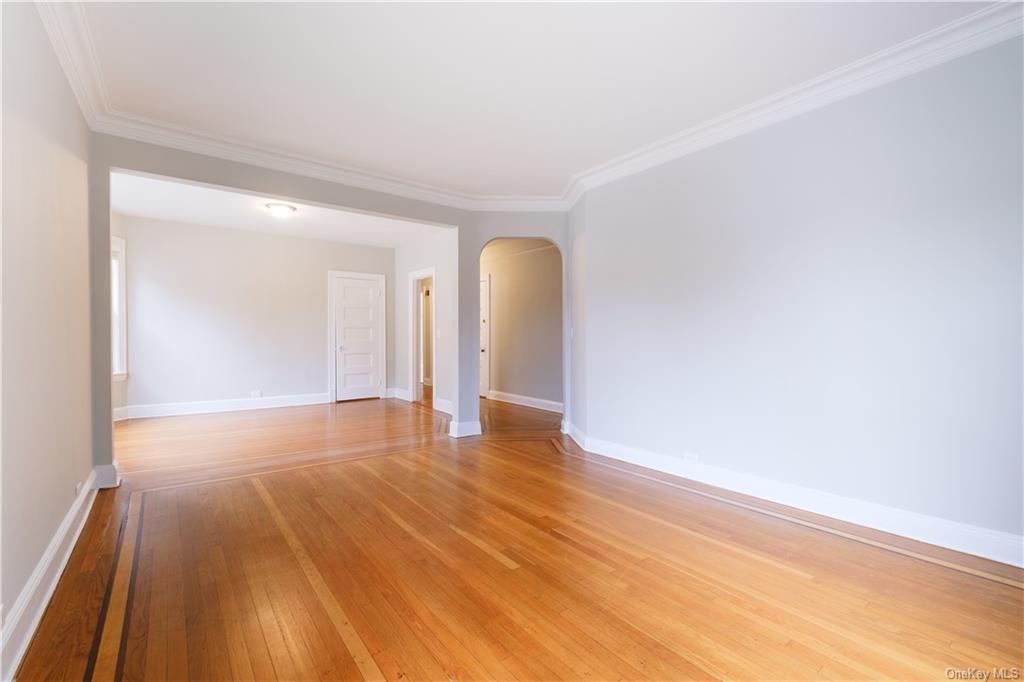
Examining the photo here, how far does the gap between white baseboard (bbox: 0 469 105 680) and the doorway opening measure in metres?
4.12

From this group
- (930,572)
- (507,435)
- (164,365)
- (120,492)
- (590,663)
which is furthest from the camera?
(164,365)

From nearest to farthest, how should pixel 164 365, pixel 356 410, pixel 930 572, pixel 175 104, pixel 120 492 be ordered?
pixel 930 572, pixel 175 104, pixel 120 492, pixel 164 365, pixel 356 410

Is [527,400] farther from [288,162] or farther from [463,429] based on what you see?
[288,162]

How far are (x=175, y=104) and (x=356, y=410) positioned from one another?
4656 mm

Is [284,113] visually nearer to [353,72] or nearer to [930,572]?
[353,72]

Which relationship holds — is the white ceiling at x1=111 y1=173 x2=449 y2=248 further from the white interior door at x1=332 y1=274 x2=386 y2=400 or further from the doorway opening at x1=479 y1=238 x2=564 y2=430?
the doorway opening at x1=479 y1=238 x2=564 y2=430

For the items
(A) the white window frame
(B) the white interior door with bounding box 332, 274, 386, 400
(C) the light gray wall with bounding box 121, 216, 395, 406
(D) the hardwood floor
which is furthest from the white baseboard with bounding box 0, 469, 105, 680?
(B) the white interior door with bounding box 332, 274, 386, 400

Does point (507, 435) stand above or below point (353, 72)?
below

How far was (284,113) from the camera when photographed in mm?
3207

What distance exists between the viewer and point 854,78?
271 centimetres

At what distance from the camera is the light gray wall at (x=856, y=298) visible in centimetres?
232

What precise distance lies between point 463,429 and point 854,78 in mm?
4382

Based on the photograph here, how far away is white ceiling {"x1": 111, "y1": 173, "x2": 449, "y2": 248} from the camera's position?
194 inches

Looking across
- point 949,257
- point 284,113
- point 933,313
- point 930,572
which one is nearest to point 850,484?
point 930,572
